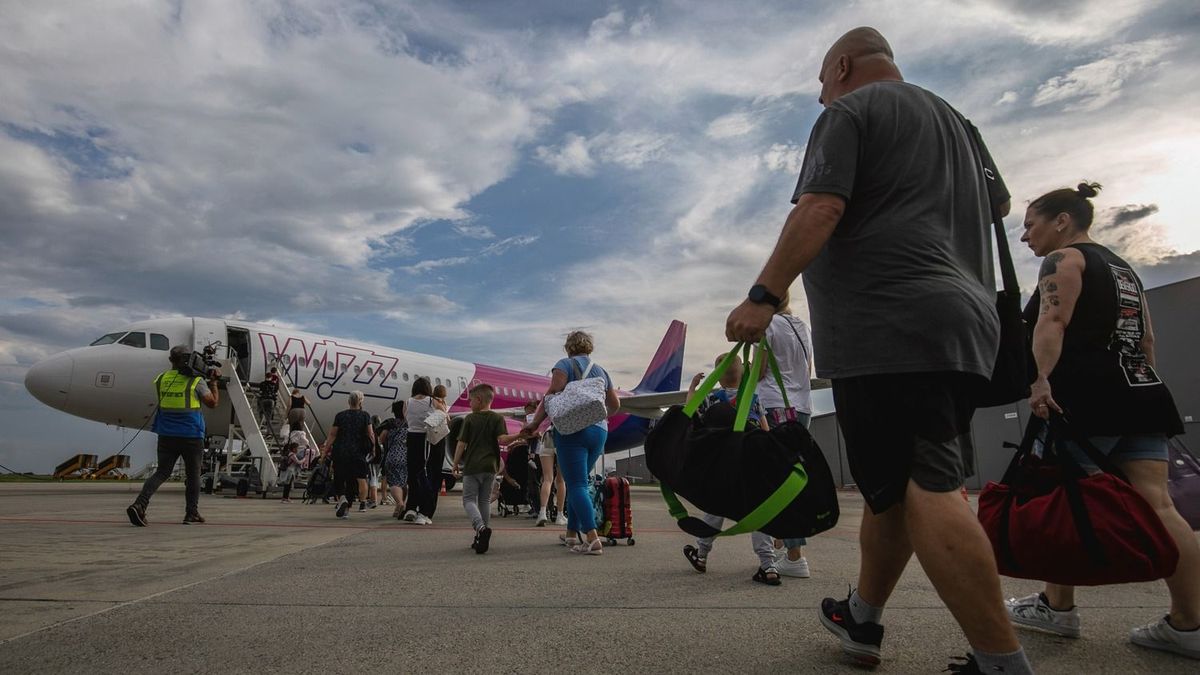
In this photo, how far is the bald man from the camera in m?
1.72

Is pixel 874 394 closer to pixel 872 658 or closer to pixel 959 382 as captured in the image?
pixel 959 382

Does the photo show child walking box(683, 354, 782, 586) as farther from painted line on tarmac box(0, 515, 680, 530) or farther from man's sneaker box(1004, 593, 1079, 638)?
painted line on tarmac box(0, 515, 680, 530)

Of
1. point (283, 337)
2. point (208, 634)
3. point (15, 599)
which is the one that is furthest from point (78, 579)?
point (283, 337)

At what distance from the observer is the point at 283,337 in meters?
15.3

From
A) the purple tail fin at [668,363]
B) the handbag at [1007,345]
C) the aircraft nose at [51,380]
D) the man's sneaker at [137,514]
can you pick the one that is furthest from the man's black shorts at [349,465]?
the purple tail fin at [668,363]

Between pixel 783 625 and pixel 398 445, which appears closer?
pixel 783 625

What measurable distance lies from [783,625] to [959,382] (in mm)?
1231

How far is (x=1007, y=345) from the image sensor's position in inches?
83.8

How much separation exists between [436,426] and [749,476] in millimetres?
5913

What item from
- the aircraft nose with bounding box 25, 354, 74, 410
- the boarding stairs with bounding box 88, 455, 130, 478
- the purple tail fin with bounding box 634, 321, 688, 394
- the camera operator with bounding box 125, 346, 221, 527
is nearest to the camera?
the camera operator with bounding box 125, 346, 221, 527

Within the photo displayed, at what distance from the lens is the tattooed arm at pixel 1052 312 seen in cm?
256

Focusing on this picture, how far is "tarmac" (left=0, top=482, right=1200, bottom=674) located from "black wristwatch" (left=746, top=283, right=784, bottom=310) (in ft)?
3.60

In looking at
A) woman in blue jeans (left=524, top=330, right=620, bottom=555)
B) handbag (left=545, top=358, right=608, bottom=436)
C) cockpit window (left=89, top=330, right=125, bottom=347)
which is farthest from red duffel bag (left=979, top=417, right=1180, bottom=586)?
cockpit window (left=89, top=330, right=125, bottom=347)

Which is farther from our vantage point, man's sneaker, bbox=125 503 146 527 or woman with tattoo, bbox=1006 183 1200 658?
man's sneaker, bbox=125 503 146 527
